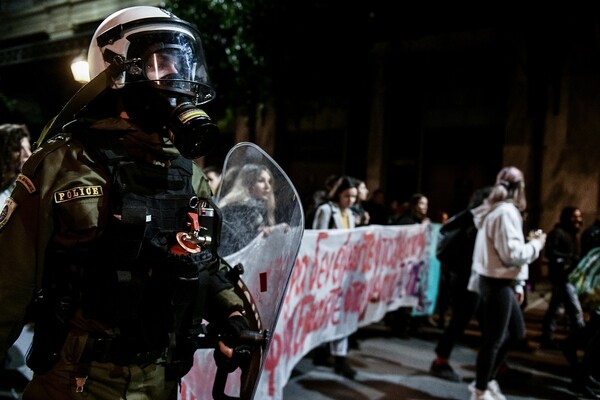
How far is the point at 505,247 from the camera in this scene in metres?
4.31

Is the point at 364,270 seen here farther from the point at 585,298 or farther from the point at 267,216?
the point at 267,216

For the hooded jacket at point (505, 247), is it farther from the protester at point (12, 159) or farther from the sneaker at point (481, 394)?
the protester at point (12, 159)

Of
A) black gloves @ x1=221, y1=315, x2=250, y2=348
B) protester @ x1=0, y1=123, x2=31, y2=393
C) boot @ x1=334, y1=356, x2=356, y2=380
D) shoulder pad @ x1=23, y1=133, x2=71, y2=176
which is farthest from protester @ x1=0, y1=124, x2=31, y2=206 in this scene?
boot @ x1=334, y1=356, x2=356, y2=380

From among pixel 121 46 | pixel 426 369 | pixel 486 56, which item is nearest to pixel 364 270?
pixel 426 369

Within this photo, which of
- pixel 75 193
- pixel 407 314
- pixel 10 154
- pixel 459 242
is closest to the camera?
pixel 75 193

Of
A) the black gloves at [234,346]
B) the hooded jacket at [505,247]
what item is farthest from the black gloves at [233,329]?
the hooded jacket at [505,247]

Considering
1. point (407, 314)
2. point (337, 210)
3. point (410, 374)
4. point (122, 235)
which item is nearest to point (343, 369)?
point (410, 374)

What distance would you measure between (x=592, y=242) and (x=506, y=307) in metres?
2.13

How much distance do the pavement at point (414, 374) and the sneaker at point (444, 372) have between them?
0.20 ft

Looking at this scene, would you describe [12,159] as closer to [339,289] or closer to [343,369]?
[339,289]

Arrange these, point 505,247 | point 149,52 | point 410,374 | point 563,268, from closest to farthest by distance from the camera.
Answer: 1. point 149,52
2. point 505,247
3. point 410,374
4. point 563,268

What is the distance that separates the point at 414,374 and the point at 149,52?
183 inches

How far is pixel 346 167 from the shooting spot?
13.5 m

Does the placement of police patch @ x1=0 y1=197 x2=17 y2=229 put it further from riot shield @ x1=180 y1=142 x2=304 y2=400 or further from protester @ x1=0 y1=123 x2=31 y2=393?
protester @ x1=0 y1=123 x2=31 y2=393
